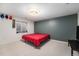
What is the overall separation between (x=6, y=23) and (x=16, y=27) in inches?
33.3

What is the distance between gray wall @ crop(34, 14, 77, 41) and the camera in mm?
3689

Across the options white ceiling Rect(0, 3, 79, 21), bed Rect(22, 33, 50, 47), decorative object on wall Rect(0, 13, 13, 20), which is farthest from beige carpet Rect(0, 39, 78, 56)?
decorative object on wall Rect(0, 13, 13, 20)

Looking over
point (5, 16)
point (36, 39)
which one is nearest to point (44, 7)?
point (36, 39)

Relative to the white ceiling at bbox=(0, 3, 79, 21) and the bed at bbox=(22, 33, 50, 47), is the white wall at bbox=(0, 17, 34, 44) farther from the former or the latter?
the bed at bbox=(22, 33, 50, 47)

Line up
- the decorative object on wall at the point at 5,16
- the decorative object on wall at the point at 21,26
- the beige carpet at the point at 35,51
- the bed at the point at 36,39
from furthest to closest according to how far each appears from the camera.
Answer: the decorative object on wall at the point at 21,26
the decorative object on wall at the point at 5,16
the bed at the point at 36,39
the beige carpet at the point at 35,51

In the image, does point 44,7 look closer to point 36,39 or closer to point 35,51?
point 36,39

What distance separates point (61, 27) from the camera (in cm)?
407

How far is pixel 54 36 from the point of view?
4.31 meters

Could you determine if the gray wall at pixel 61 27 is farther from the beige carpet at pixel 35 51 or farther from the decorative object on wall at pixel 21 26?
the decorative object on wall at pixel 21 26

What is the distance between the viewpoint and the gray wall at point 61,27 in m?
3.69

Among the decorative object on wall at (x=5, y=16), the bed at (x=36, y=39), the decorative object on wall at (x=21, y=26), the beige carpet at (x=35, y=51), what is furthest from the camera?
the decorative object on wall at (x=21, y=26)

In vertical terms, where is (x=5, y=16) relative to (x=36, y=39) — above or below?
above

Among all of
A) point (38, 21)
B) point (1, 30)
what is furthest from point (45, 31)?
point (1, 30)

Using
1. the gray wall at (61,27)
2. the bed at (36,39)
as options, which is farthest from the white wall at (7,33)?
the gray wall at (61,27)
